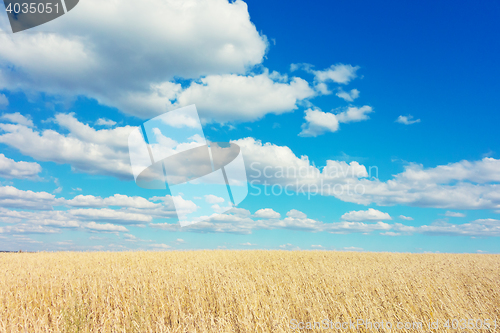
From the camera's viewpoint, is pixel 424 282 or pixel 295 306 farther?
pixel 424 282

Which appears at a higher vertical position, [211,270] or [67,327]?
[211,270]

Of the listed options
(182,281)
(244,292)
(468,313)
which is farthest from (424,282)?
(182,281)

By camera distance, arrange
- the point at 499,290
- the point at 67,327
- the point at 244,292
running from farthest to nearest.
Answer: the point at 499,290
the point at 244,292
the point at 67,327

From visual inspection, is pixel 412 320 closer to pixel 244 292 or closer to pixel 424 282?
pixel 244 292

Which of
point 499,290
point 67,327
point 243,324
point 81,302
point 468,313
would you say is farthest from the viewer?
point 499,290

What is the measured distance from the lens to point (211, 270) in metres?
10.3

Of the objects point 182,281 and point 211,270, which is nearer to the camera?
point 182,281

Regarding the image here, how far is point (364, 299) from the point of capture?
22.4ft

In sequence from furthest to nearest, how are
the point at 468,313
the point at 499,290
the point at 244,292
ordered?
the point at 499,290
the point at 244,292
the point at 468,313

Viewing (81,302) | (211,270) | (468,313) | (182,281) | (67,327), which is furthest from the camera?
(211,270)

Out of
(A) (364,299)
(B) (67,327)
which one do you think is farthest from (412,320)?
(B) (67,327)

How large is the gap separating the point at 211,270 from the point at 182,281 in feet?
5.51

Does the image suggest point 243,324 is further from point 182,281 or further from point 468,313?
point 468,313

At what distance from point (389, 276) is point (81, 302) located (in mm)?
9722
